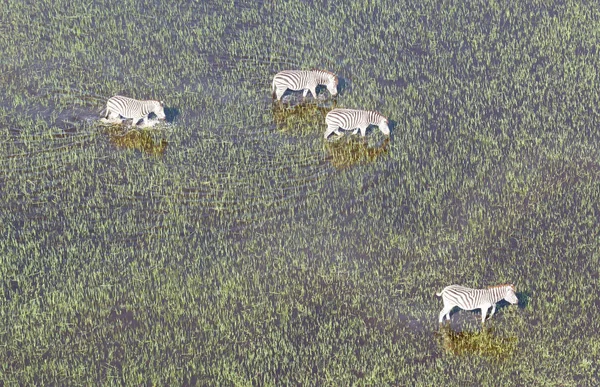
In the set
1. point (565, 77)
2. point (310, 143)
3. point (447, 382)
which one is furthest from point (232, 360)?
point (565, 77)

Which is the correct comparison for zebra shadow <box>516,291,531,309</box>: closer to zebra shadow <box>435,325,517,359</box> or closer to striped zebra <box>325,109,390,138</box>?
zebra shadow <box>435,325,517,359</box>

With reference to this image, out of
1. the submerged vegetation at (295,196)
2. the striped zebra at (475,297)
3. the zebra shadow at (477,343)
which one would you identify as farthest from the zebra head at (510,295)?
the zebra shadow at (477,343)

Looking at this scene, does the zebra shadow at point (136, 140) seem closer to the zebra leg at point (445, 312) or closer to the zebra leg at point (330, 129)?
the zebra leg at point (330, 129)

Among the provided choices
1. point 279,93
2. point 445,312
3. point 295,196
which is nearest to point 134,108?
point 279,93

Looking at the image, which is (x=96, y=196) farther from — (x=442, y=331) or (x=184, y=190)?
(x=442, y=331)

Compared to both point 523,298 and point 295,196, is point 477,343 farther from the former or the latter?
point 295,196

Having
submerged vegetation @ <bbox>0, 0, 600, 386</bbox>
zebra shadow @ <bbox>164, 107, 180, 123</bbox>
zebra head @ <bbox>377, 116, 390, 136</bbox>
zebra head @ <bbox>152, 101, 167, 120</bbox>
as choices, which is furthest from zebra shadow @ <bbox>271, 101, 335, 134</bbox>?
zebra head @ <bbox>152, 101, 167, 120</bbox>

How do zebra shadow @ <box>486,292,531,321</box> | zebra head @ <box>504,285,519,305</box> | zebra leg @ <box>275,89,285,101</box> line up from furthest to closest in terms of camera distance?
zebra leg @ <box>275,89,285,101</box>
zebra shadow @ <box>486,292,531,321</box>
zebra head @ <box>504,285,519,305</box>
